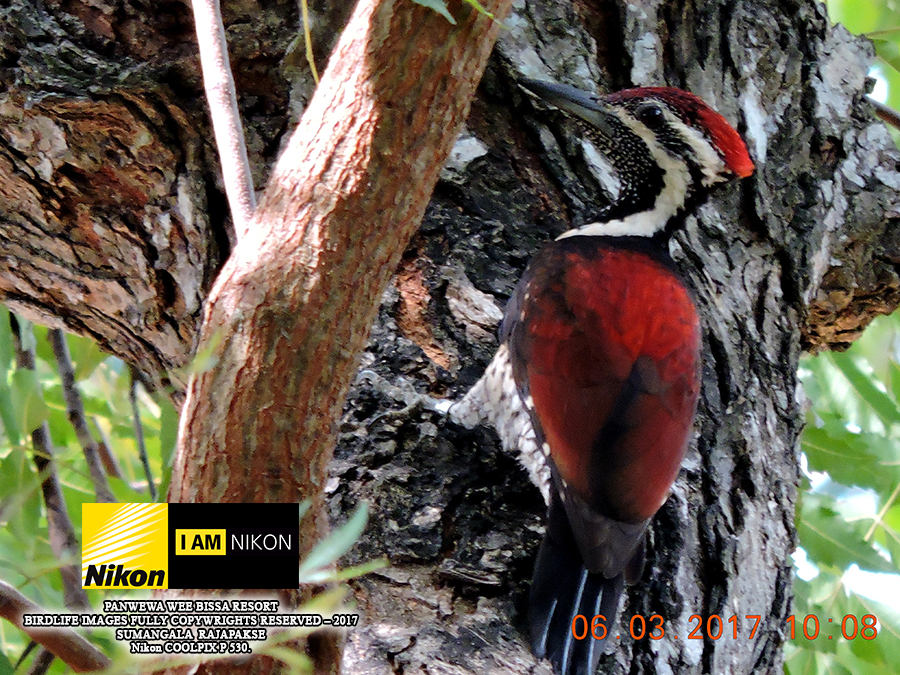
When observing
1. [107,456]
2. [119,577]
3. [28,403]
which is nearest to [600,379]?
[119,577]

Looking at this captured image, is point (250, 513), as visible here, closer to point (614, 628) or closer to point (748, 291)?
point (614, 628)

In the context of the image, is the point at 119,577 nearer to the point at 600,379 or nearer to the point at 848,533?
the point at 600,379

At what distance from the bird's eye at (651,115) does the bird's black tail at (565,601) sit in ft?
2.77

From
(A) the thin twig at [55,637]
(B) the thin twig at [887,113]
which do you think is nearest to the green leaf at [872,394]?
(B) the thin twig at [887,113]

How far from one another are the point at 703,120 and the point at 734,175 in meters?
0.14

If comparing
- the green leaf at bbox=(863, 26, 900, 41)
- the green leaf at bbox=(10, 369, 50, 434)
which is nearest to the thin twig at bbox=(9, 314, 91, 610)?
the green leaf at bbox=(10, 369, 50, 434)

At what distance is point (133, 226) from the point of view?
165cm

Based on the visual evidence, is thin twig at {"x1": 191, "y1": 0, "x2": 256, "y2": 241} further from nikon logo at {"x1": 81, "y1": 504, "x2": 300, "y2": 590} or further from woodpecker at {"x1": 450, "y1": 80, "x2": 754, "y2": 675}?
woodpecker at {"x1": 450, "y1": 80, "x2": 754, "y2": 675}

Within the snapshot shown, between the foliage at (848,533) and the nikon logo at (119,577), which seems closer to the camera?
the nikon logo at (119,577)

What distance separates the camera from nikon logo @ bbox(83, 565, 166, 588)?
3.08 feet

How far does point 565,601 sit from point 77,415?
1.33 m

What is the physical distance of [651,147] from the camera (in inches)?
77.6

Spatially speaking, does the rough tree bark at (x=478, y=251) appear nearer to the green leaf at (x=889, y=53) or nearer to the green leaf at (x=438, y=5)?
the green leaf at (x=889, y=53)

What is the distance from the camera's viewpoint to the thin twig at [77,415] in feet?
6.48
